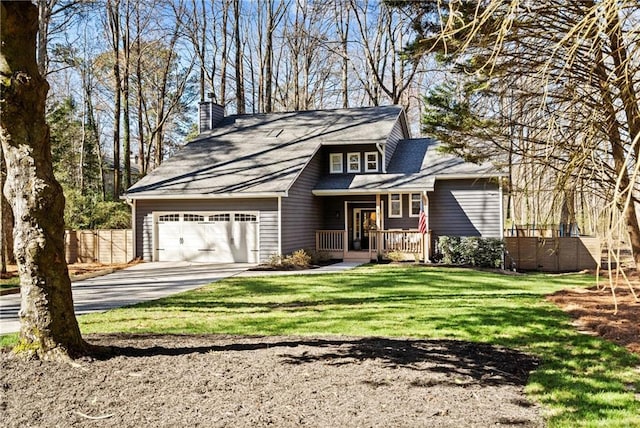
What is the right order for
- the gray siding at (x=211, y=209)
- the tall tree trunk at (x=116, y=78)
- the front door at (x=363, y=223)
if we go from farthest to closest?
the tall tree trunk at (x=116, y=78)
the front door at (x=363, y=223)
the gray siding at (x=211, y=209)

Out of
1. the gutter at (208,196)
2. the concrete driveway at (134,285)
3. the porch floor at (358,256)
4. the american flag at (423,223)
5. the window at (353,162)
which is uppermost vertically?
the window at (353,162)

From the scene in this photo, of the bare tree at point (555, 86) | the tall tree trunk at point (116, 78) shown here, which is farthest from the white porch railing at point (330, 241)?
the tall tree trunk at point (116, 78)

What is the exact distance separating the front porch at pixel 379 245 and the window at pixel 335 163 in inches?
105

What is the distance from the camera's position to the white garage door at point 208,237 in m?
17.6

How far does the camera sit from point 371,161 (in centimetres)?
2025

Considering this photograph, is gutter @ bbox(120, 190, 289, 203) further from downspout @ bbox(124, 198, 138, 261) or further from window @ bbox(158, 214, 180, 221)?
window @ bbox(158, 214, 180, 221)

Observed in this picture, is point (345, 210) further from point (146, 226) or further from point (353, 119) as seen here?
point (146, 226)

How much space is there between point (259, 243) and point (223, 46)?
1658 cm

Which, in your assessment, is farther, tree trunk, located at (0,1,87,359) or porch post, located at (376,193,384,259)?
porch post, located at (376,193,384,259)

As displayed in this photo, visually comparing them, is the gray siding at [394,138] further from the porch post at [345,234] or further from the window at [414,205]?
the porch post at [345,234]

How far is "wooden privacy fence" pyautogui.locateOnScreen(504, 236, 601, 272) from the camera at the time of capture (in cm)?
1862

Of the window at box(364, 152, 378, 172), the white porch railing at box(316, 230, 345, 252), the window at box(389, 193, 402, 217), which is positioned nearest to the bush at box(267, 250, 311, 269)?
the white porch railing at box(316, 230, 345, 252)

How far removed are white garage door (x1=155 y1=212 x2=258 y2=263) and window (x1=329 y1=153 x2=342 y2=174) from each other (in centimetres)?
457

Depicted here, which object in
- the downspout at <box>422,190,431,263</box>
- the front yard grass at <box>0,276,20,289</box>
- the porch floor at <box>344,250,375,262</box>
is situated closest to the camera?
the front yard grass at <box>0,276,20,289</box>
